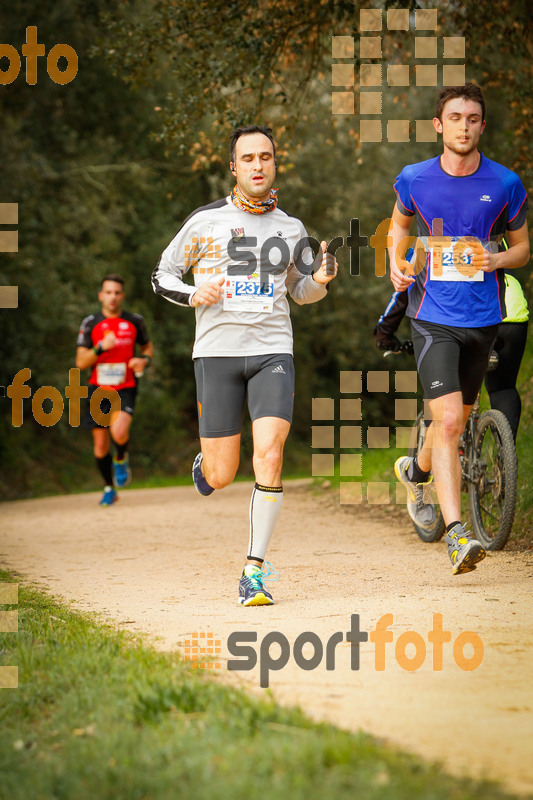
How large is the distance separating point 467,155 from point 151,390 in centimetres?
1946

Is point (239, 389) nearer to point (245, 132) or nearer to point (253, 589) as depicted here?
point (253, 589)

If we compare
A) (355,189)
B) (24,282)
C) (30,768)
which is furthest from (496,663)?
(355,189)

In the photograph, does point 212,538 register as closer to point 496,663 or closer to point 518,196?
point 518,196

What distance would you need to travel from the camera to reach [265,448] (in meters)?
5.50

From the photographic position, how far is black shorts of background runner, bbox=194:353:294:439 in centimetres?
557

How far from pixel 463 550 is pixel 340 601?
724 mm

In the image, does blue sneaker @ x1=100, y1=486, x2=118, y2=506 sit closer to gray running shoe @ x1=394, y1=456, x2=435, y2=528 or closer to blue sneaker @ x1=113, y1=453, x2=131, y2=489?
blue sneaker @ x1=113, y1=453, x2=131, y2=489

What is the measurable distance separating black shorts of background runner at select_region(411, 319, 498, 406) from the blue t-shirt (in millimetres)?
59

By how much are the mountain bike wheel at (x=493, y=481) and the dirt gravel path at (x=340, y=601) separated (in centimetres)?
25

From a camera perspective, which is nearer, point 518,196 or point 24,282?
point 518,196

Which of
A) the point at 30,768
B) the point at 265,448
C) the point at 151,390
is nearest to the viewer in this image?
the point at 30,768

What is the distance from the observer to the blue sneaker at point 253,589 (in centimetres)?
521

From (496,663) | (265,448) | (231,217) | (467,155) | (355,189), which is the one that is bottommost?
(496,663)

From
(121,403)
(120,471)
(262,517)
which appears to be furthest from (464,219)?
(120,471)
